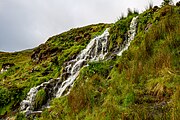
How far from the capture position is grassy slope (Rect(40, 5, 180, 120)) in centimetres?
838

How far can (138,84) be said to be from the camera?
10.3 m

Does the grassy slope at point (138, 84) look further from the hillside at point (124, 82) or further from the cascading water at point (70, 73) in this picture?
the cascading water at point (70, 73)

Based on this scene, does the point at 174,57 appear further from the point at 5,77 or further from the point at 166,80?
the point at 5,77

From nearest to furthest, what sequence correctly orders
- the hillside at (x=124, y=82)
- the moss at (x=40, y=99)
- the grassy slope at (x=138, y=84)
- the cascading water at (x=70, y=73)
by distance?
1. the grassy slope at (x=138, y=84)
2. the hillside at (x=124, y=82)
3. the cascading water at (x=70, y=73)
4. the moss at (x=40, y=99)

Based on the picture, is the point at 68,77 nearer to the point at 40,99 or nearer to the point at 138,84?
the point at 40,99

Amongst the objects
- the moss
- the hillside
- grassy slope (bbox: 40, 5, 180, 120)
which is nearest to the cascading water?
the hillside

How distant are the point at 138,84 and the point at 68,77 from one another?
871 centimetres

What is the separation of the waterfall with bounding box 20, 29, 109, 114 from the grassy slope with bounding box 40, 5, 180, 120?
3393mm

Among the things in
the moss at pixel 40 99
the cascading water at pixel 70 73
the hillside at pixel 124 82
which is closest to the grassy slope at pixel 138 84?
the hillside at pixel 124 82

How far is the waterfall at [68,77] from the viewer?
17.8m

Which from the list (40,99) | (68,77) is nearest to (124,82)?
(40,99)

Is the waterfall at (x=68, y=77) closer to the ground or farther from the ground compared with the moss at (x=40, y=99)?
farther from the ground

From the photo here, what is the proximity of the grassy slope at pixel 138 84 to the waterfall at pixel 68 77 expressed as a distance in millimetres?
3393

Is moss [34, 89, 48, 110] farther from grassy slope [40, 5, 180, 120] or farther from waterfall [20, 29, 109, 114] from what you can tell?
grassy slope [40, 5, 180, 120]
